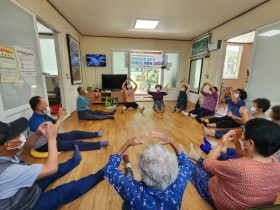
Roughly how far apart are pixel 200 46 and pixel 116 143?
492 cm

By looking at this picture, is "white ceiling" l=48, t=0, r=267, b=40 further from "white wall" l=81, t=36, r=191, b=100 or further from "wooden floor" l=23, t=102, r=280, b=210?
"wooden floor" l=23, t=102, r=280, b=210

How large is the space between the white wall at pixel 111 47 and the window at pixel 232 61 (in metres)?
1.66

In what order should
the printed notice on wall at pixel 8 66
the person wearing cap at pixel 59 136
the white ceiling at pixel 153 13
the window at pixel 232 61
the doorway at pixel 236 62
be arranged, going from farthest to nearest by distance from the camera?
the window at pixel 232 61, the doorway at pixel 236 62, the white ceiling at pixel 153 13, the person wearing cap at pixel 59 136, the printed notice on wall at pixel 8 66

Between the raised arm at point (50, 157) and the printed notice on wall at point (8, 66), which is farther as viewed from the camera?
the printed notice on wall at point (8, 66)

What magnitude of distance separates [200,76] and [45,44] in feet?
19.4

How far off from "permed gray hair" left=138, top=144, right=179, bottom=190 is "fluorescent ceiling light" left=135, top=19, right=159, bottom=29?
4.12 metres

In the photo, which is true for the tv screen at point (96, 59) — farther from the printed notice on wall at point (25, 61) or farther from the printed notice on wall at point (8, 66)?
the printed notice on wall at point (8, 66)

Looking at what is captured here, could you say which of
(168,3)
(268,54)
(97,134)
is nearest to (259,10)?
(268,54)

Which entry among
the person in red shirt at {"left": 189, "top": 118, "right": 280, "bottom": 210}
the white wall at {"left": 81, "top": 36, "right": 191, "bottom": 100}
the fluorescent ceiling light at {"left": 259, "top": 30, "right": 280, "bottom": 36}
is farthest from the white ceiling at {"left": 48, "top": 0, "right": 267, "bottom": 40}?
the person in red shirt at {"left": 189, "top": 118, "right": 280, "bottom": 210}

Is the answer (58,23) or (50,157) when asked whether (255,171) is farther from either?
(58,23)

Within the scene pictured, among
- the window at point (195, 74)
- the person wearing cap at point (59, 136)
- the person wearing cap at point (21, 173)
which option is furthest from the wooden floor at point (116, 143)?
the window at point (195, 74)

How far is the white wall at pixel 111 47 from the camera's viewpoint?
569cm

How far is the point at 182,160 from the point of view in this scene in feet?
3.26

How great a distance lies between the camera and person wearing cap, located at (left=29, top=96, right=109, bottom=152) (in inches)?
72.2
